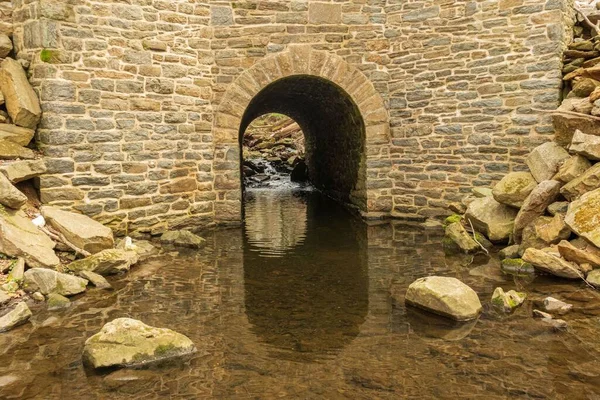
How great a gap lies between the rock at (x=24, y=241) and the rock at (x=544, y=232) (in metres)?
6.10

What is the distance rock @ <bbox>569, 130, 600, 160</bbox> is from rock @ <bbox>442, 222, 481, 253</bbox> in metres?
1.90

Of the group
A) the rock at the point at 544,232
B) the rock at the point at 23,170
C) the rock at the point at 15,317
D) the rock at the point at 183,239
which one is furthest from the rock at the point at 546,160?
the rock at the point at 23,170

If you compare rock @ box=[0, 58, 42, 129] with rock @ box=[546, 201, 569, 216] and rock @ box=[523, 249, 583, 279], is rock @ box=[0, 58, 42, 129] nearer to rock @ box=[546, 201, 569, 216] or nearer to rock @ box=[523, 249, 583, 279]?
rock @ box=[523, 249, 583, 279]

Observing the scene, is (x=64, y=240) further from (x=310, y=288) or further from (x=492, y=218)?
(x=492, y=218)

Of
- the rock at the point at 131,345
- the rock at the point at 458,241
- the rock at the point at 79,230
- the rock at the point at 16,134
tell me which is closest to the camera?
the rock at the point at 131,345

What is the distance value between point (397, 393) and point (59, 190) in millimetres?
5886

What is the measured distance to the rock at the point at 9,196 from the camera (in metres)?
5.86

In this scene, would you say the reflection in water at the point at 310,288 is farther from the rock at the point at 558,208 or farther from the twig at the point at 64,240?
the rock at the point at 558,208

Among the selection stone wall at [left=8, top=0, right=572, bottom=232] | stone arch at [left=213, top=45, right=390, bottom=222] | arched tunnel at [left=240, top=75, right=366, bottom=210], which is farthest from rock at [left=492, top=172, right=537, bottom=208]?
arched tunnel at [left=240, top=75, right=366, bottom=210]

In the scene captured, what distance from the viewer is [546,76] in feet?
26.2

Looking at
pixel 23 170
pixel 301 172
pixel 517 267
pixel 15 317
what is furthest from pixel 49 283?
pixel 301 172

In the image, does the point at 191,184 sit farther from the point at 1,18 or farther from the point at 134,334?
the point at 134,334

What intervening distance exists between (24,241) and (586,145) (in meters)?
7.25

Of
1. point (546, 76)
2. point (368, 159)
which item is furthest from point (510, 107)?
point (368, 159)
